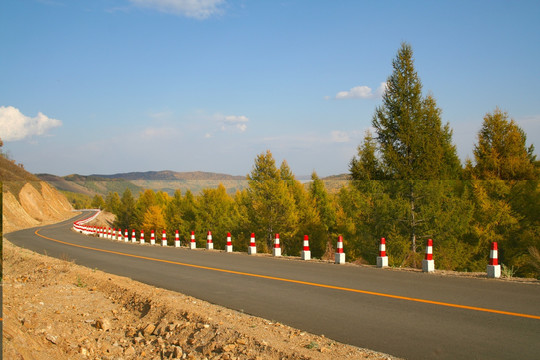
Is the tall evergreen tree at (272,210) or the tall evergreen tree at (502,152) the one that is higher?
the tall evergreen tree at (502,152)

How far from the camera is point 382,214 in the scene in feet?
109

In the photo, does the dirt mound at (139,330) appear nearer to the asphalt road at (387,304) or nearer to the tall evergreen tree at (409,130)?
the asphalt road at (387,304)

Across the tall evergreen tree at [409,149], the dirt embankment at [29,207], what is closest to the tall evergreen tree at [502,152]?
the tall evergreen tree at [409,149]

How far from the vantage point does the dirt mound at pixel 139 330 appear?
5.41 meters

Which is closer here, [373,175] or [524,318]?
[524,318]

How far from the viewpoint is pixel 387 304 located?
7848 millimetres

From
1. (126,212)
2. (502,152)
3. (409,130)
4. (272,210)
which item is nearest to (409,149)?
(409,130)

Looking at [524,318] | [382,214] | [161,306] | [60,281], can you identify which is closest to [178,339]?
[161,306]

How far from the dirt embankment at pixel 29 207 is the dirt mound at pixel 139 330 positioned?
152 ft

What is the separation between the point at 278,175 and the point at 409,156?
104 ft

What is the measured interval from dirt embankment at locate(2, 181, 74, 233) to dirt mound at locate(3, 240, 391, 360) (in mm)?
46452

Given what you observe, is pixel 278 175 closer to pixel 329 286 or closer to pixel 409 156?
pixel 409 156

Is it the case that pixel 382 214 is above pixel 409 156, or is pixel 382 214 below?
below

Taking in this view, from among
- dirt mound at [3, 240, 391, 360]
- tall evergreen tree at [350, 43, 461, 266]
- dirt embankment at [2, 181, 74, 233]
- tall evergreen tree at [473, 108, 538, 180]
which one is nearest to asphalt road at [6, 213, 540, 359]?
dirt mound at [3, 240, 391, 360]
